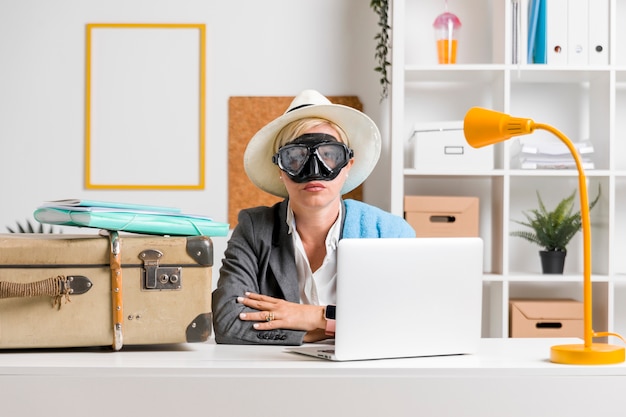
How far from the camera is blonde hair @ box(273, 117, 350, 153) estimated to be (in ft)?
8.07

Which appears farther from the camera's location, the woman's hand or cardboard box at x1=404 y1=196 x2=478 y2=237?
cardboard box at x1=404 y1=196 x2=478 y2=237

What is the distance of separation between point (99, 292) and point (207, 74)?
264 cm

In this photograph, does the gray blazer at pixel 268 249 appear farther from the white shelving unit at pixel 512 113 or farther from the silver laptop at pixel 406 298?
the white shelving unit at pixel 512 113

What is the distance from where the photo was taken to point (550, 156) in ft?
12.7

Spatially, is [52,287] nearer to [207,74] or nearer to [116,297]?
[116,297]

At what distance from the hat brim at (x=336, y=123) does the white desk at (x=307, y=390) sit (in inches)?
43.2

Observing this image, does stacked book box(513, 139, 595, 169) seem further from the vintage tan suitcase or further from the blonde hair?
the vintage tan suitcase

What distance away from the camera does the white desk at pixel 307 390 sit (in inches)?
58.9

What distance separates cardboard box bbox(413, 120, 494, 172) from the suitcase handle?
7.71ft

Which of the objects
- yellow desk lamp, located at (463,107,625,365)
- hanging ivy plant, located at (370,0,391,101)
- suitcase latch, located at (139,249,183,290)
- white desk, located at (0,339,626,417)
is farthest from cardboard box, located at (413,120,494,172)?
white desk, located at (0,339,626,417)

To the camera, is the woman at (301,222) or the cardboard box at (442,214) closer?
the woman at (301,222)

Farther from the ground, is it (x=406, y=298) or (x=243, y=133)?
(x=243, y=133)

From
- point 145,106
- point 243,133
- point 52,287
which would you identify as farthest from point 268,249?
point 145,106

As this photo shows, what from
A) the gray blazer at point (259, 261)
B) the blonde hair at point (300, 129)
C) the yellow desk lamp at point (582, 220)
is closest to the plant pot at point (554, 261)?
the blonde hair at point (300, 129)
